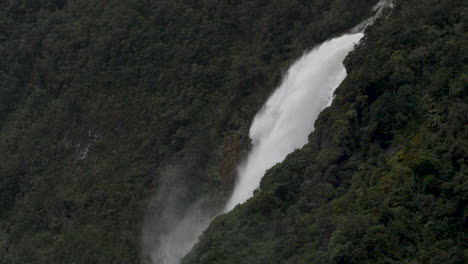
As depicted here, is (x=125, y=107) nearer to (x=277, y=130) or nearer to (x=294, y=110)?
(x=277, y=130)

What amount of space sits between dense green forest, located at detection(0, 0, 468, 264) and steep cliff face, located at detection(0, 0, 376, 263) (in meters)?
0.10

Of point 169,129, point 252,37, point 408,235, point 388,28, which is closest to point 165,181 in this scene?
point 169,129

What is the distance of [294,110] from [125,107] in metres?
15.3

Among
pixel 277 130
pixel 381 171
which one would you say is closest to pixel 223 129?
pixel 277 130

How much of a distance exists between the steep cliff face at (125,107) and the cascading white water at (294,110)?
1.37 metres

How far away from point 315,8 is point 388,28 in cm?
1027

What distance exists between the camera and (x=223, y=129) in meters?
56.5

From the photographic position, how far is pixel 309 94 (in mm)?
50688

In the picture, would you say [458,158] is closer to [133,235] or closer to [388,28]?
[388,28]

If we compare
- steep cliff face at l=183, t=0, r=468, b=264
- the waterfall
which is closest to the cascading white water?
the waterfall

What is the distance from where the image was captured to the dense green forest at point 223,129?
38094mm

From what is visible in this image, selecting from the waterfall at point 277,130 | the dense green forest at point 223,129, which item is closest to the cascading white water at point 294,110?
the waterfall at point 277,130

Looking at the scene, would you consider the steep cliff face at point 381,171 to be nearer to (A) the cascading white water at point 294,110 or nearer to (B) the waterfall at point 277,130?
(A) the cascading white water at point 294,110

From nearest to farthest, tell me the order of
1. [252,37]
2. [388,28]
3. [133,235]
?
[388,28], [133,235], [252,37]
